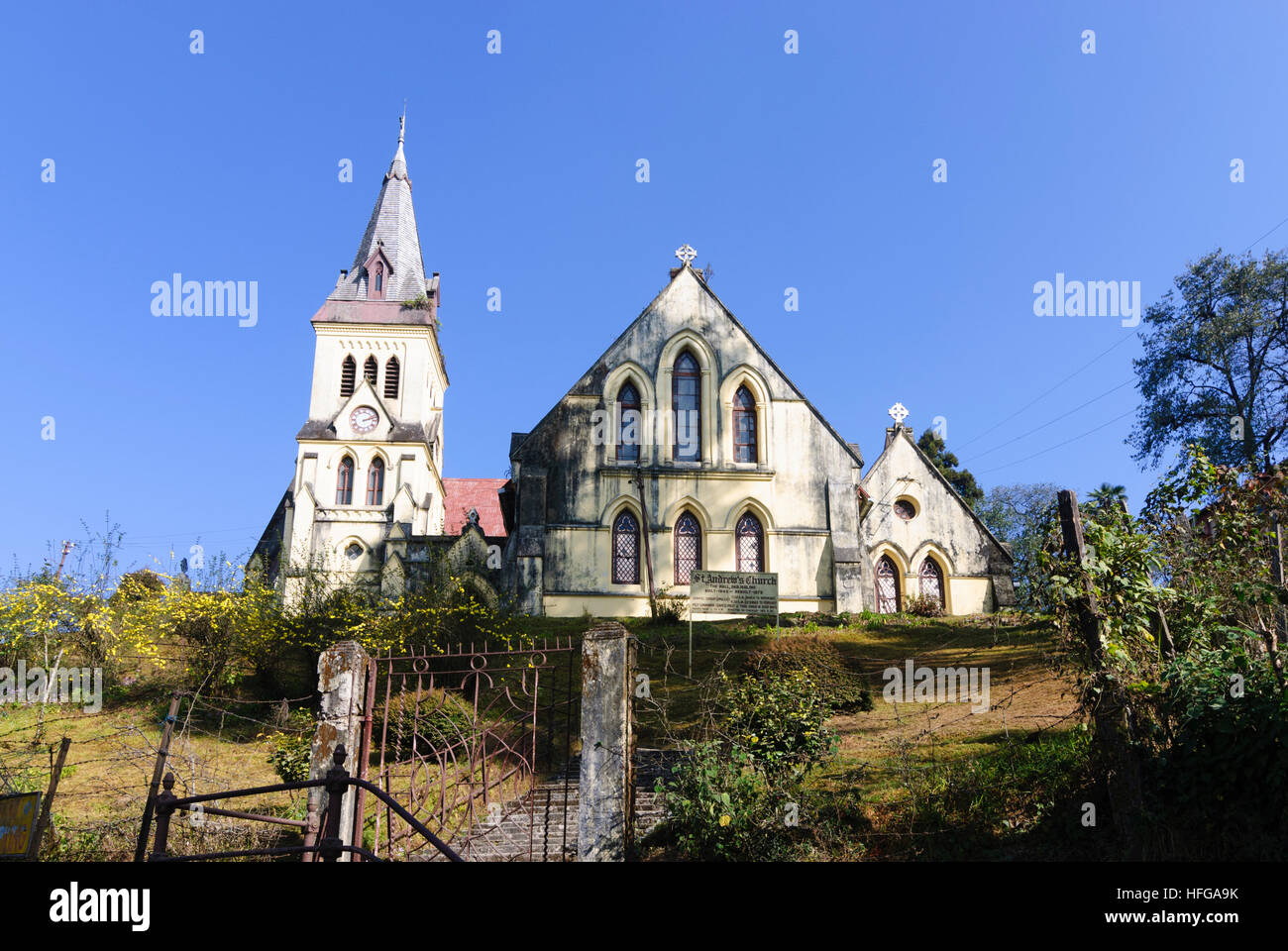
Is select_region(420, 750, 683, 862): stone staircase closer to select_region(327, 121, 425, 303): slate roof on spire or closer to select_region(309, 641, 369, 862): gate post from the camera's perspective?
select_region(309, 641, 369, 862): gate post

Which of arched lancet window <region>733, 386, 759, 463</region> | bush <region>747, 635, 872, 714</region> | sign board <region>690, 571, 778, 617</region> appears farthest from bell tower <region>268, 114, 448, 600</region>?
bush <region>747, 635, 872, 714</region>

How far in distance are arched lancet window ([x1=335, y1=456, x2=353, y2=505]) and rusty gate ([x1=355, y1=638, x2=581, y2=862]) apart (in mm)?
27929

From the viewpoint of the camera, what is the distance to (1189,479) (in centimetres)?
1045

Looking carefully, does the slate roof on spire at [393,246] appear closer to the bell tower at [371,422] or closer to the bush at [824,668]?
the bell tower at [371,422]

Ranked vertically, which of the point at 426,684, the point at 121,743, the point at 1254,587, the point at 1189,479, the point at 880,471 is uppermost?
the point at 880,471

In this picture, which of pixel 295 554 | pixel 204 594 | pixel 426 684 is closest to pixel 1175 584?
pixel 426 684

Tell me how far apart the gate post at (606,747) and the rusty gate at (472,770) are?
0.25 metres

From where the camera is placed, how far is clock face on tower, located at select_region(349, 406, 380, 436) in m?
43.8

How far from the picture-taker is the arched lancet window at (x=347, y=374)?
45094 mm

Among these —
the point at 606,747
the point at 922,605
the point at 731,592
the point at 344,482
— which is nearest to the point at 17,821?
the point at 606,747

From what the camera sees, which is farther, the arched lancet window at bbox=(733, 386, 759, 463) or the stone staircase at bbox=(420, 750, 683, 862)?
the arched lancet window at bbox=(733, 386, 759, 463)

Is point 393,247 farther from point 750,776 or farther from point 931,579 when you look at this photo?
point 750,776
